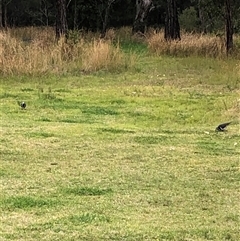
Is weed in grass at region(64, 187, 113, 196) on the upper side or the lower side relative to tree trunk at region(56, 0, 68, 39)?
lower

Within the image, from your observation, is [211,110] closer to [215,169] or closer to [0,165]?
[215,169]

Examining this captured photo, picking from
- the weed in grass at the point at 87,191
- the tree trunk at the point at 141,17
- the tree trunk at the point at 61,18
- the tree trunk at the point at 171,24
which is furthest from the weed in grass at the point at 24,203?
the tree trunk at the point at 141,17

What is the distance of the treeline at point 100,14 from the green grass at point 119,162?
67.6 feet

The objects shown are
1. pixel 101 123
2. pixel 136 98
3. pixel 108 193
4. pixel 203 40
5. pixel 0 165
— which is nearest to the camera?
pixel 108 193

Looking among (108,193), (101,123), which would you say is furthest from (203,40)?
(108,193)

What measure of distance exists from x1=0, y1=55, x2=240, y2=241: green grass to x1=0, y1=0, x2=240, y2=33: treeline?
2060 centimetres

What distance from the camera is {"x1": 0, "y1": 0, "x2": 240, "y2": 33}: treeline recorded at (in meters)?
33.4

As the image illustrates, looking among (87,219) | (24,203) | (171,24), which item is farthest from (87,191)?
(171,24)

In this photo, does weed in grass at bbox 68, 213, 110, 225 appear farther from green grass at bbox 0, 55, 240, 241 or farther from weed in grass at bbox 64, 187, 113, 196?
weed in grass at bbox 64, 187, 113, 196

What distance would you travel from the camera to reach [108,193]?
Result: 16.6 feet

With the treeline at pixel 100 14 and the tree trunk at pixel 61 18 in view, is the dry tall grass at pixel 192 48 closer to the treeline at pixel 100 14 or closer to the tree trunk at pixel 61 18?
the tree trunk at pixel 61 18

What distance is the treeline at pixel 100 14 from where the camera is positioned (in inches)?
1316

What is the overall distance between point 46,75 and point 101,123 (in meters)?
4.93

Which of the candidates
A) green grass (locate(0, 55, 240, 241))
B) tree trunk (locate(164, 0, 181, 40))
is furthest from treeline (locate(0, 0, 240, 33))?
green grass (locate(0, 55, 240, 241))
